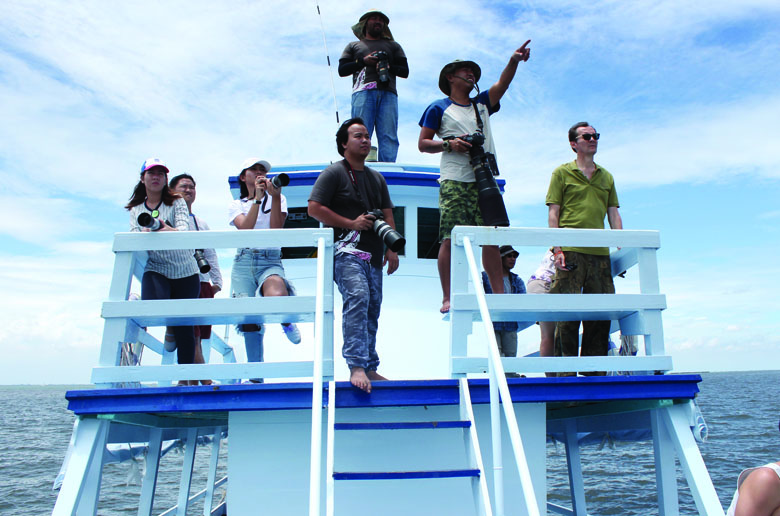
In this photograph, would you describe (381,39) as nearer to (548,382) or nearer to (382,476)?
(548,382)

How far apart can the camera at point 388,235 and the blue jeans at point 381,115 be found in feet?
→ 11.6

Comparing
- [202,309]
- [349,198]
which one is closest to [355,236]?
[349,198]

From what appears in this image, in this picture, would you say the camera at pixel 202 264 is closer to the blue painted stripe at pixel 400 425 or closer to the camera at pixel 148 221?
the camera at pixel 148 221

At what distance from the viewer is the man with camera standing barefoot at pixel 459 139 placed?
4848 mm

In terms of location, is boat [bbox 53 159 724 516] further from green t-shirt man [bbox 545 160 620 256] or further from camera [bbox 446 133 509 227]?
green t-shirt man [bbox 545 160 620 256]

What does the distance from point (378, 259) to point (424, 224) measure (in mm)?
2863

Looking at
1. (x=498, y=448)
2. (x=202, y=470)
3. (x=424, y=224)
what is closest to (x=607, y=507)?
(x=424, y=224)

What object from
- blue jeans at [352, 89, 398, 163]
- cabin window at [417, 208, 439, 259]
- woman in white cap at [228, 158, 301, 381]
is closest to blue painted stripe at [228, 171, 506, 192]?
cabin window at [417, 208, 439, 259]

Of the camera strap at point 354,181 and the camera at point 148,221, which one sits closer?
the camera at point 148,221

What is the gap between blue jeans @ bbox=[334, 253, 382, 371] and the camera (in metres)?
3.81

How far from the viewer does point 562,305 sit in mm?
4016

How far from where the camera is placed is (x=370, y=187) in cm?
446

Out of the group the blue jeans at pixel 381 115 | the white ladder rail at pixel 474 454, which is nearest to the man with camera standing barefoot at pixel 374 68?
the blue jeans at pixel 381 115

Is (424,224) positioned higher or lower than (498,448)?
higher
